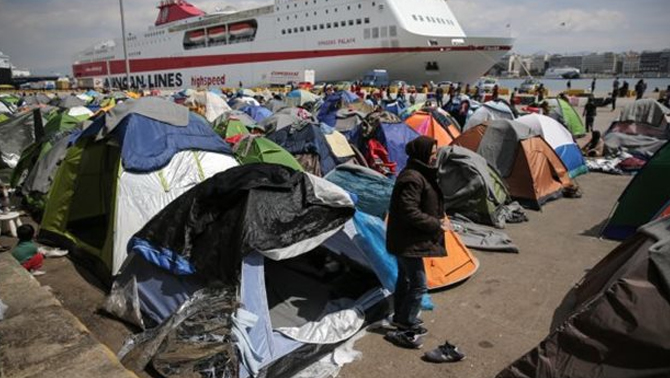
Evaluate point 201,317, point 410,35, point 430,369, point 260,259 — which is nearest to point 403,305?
point 430,369

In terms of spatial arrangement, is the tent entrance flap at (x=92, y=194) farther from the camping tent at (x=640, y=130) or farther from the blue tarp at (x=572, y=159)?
the camping tent at (x=640, y=130)

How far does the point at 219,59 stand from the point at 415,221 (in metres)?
44.3

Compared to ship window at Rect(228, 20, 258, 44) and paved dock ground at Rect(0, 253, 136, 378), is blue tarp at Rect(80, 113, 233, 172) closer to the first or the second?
paved dock ground at Rect(0, 253, 136, 378)

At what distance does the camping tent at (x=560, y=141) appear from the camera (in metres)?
9.48

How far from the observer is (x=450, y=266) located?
194 inches

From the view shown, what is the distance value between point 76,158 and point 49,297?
2510mm

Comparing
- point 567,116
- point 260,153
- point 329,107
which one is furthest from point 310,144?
point 567,116

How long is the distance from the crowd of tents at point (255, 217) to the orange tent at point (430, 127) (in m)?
1.15

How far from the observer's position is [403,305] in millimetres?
3854

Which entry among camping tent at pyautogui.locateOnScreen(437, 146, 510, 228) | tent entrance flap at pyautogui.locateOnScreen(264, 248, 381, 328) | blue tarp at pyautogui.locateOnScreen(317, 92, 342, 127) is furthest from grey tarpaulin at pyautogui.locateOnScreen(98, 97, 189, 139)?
blue tarp at pyautogui.locateOnScreen(317, 92, 342, 127)

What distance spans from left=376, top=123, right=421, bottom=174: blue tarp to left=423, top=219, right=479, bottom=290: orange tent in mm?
4166

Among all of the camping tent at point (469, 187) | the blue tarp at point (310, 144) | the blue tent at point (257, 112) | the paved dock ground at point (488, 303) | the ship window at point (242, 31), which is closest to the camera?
the paved dock ground at point (488, 303)

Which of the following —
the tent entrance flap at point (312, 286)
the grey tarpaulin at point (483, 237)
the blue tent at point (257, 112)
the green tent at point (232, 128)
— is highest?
the blue tent at point (257, 112)

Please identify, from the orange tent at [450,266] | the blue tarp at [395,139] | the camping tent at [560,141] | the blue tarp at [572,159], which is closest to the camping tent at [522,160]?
the camping tent at [560,141]
